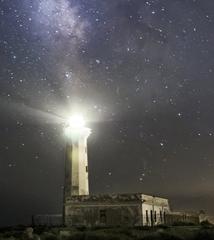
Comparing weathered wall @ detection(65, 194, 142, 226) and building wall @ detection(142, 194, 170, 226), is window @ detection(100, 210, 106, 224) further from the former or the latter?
building wall @ detection(142, 194, 170, 226)

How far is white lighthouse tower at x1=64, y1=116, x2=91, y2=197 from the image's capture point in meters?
37.6

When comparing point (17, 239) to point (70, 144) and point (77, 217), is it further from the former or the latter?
point (70, 144)

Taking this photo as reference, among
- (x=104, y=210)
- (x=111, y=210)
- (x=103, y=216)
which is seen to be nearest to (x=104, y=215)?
(x=103, y=216)

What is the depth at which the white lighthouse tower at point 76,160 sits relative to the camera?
37.6m

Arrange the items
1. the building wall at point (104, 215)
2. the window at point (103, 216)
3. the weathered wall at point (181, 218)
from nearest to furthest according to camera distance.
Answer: the building wall at point (104, 215)
the window at point (103, 216)
the weathered wall at point (181, 218)

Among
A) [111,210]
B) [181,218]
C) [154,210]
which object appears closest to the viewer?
[111,210]

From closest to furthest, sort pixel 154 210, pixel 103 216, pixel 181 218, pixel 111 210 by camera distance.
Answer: pixel 111 210, pixel 103 216, pixel 154 210, pixel 181 218

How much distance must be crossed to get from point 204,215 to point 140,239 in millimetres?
24897

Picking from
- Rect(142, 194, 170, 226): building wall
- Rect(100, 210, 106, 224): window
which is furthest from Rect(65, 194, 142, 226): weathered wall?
Rect(142, 194, 170, 226): building wall

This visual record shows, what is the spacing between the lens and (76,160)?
125ft

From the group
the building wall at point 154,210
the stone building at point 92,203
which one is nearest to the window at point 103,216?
the stone building at point 92,203

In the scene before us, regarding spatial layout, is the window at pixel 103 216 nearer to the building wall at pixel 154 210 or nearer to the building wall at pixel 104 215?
the building wall at pixel 104 215

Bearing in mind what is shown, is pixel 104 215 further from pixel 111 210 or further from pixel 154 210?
pixel 154 210

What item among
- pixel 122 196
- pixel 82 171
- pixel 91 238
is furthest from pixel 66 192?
pixel 91 238
